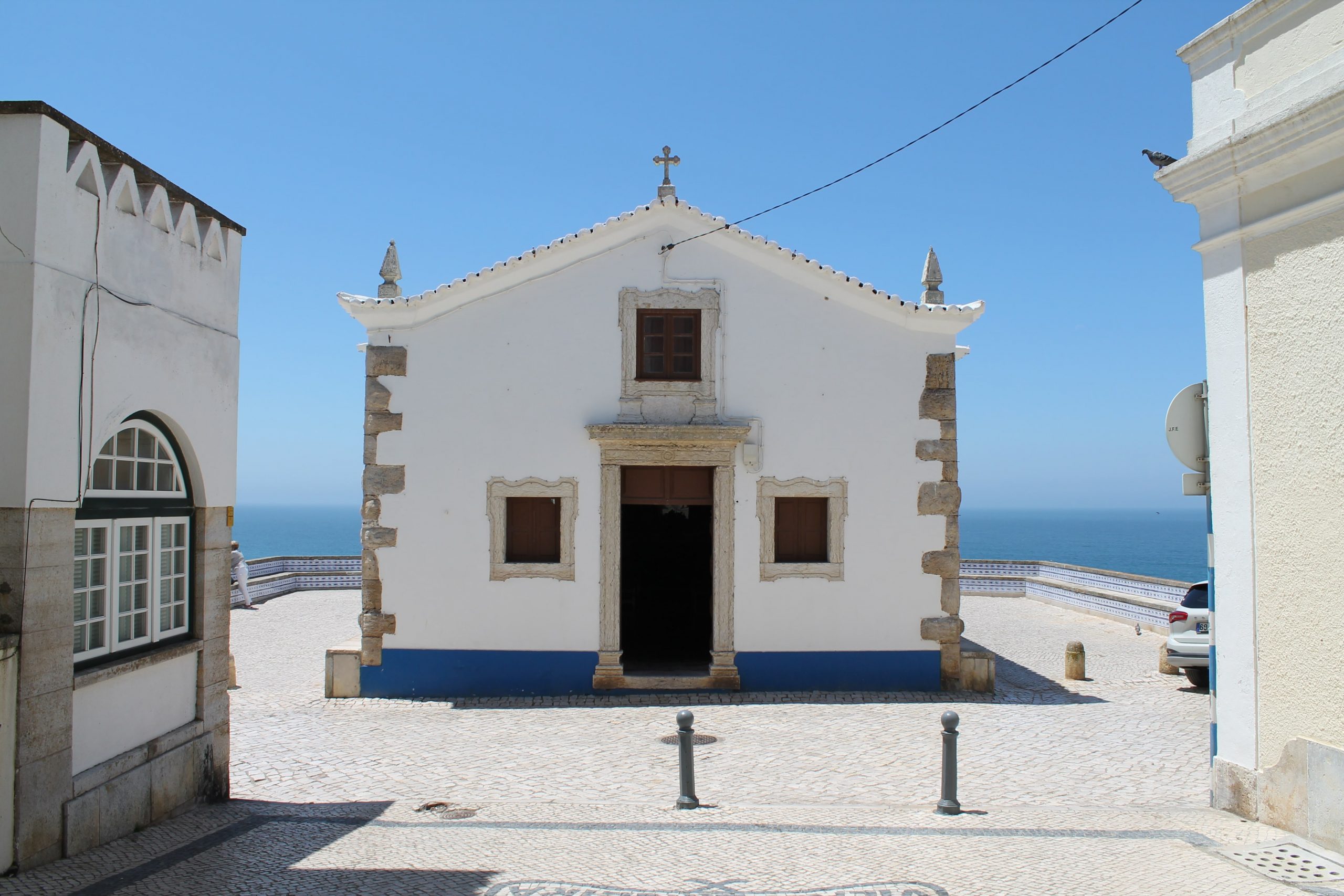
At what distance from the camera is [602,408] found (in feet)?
43.1

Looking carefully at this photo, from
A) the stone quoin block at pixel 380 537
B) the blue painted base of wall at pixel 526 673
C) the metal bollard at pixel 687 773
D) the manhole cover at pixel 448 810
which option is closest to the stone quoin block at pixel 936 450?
the blue painted base of wall at pixel 526 673

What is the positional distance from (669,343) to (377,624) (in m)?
5.44

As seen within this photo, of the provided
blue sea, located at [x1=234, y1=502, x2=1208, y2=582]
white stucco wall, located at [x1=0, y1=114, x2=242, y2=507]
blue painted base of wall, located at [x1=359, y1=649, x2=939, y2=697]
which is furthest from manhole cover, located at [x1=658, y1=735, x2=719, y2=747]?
blue sea, located at [x1=234, y1=502, x2=1208, y2=582]

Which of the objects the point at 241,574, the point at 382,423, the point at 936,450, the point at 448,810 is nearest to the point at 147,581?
the point at 448,810

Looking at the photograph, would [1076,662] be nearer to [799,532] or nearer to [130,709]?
[799,532]

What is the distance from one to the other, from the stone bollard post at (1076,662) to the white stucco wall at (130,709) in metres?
11.7

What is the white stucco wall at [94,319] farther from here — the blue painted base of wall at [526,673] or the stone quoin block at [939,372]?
the stone quoin block at [939,372]

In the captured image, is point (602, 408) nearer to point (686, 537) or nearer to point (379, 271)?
point (379, 271)

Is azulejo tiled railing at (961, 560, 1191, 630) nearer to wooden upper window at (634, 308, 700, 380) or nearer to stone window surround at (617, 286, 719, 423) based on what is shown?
stone window surround at (617, 286, 719, 423)

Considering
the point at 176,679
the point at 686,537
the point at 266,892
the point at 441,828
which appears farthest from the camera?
the point at 686,537

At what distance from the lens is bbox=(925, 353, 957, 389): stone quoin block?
13375mm

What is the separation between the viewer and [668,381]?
13.2 metres

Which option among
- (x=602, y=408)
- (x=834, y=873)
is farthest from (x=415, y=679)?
(x=834, y=873)

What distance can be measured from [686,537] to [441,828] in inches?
442
